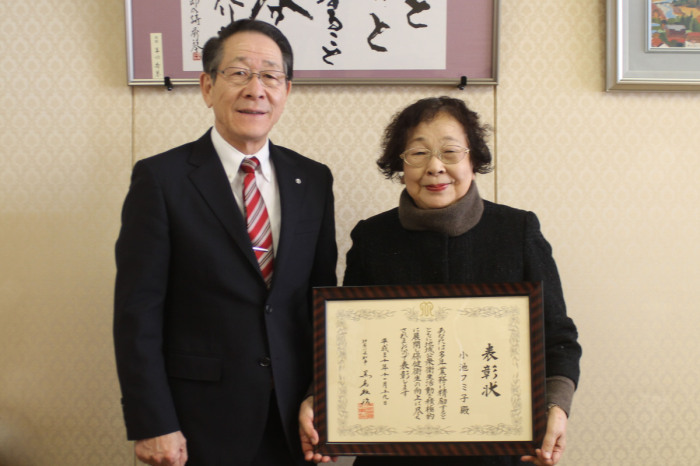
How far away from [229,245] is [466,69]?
107cm

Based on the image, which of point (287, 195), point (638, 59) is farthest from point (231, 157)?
point (638, 59)

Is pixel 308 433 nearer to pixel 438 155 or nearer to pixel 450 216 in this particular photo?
pixel 450 216

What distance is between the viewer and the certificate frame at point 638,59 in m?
1.86

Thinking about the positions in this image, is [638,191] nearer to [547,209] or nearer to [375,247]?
[547,209]

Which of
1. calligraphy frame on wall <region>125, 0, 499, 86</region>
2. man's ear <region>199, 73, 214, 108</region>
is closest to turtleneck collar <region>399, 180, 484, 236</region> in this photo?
man's ear <region>199, 73, 214, 108</region>

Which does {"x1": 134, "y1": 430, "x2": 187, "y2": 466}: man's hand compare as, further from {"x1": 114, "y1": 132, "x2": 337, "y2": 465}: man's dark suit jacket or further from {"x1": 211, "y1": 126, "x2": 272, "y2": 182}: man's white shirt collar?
{"x1": 211, "y1": 126, "x2": 272, "y2": 182}: man's white shirt collar

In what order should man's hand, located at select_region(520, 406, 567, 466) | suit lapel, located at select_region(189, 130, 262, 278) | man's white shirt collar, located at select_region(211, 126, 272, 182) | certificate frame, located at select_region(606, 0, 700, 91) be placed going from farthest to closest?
certificate frame, located at select_region(606, 0, 700, 91), man's white shirt collar, located at select_region(211, 126, 272, 182), suit lapel, located at select_region(189, 130, 262, 278), man's hand, located at select_region(520, 406, 567, 466)

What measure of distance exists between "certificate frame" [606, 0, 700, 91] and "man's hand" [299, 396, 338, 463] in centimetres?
A: 145

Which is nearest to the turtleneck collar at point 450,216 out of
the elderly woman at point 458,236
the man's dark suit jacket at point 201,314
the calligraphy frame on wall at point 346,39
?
the elderly woman at point 458,236

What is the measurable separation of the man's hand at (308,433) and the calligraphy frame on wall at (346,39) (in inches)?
42.7

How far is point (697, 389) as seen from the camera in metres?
1.93

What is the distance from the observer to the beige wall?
191cm

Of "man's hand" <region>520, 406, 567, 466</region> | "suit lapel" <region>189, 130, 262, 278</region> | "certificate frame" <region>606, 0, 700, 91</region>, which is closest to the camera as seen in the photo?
"man's hand" <region>520, 406, 567, 466</region>

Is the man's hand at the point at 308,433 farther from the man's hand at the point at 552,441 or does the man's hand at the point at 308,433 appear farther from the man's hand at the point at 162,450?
the man's hand at the point at 552,441
